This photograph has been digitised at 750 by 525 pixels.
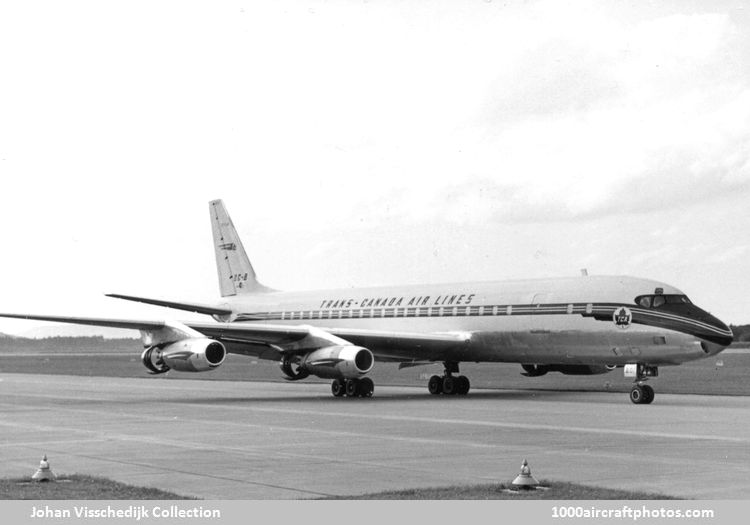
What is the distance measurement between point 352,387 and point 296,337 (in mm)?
2130

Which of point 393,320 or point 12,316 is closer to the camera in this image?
point 12,316

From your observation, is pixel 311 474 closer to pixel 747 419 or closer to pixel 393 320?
pixel 747 419

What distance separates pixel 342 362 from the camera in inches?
1183

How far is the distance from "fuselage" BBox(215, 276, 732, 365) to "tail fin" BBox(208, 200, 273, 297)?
7.62m

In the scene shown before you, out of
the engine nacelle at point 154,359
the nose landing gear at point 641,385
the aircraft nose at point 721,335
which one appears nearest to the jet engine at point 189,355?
the engine nacelle at point 154,359

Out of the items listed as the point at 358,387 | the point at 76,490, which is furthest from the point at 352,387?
the point at 76,490

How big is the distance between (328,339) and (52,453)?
1532cm

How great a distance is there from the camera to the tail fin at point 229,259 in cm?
4325

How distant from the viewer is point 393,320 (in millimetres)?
34938

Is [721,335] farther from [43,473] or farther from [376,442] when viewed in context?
[43,473]

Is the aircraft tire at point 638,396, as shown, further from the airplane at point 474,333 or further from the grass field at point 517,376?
the grass field at point 517,376

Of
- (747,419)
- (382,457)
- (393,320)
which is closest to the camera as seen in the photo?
(382,457)

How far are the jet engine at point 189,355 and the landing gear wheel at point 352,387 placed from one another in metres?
3.63
